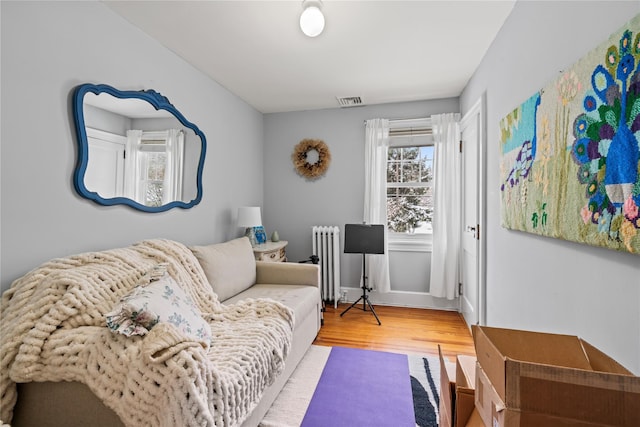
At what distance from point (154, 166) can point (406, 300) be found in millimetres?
3062

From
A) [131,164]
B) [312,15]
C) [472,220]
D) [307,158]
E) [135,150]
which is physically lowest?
[472,220]

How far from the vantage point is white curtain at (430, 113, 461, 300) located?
3246mm

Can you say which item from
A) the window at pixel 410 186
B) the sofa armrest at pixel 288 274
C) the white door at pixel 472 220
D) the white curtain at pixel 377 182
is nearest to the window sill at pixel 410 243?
the window at pixel 410 186

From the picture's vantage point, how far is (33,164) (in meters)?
1.46

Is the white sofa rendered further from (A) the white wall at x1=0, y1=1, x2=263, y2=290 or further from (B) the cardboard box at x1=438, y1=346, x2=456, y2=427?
(B) the cardboard box at x1=438, y1=346, x2=456, y2=427

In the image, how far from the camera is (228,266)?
7.73 feet

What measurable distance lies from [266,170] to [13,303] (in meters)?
2.93

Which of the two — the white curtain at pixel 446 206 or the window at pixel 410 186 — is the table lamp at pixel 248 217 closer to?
the window at pixel 410 186

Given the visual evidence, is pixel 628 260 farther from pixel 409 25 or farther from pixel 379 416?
pixel 409 25

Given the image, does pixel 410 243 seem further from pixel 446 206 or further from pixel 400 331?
pixel 400 331

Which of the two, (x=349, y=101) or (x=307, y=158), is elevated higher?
(x=349, y=101)

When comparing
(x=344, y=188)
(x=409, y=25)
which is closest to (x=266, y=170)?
(x=344, y=188)

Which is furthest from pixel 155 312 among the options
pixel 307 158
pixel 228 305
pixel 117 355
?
pixel 307 158

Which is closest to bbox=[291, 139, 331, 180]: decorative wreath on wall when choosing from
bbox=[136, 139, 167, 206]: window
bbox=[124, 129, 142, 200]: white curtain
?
bbox=[136, 139, 167, 206]: window
